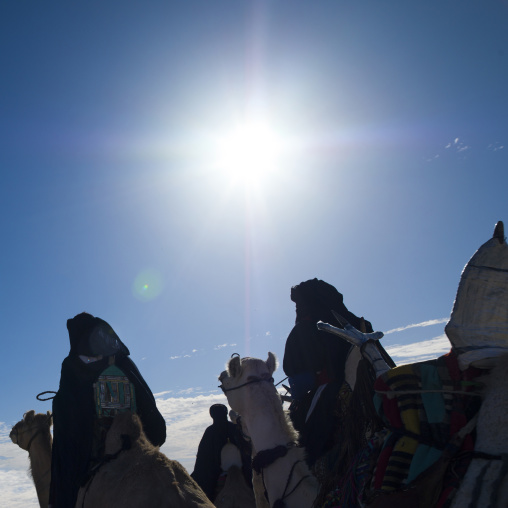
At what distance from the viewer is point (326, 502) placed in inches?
156

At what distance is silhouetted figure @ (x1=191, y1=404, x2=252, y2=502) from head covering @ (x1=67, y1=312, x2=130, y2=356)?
14.1 ft

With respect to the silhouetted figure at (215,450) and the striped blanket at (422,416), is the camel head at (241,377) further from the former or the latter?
the silhouetted figure at (215,450)

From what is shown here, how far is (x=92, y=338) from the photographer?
6418mm

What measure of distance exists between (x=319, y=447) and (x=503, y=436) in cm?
315

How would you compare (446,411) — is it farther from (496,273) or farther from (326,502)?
(326,502)

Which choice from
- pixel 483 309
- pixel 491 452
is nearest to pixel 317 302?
pixel 483 309

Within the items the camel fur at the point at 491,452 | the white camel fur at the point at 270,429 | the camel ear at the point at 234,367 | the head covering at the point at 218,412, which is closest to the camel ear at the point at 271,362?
the white camel fur at the point at 270,429

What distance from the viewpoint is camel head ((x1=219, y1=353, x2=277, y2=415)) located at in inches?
248

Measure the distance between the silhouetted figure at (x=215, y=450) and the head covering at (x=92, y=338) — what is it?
4.30 metres

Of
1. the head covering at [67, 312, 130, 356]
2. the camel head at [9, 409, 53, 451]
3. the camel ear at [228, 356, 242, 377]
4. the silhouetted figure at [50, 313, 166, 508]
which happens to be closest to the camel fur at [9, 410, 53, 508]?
the camel head at [9, 409, 53, 451]

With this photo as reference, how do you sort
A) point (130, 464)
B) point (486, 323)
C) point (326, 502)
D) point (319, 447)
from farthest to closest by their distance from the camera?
1. point (319, 447)
2. point (130, 464)
3. point (326, 502)
4. point (486, 323)

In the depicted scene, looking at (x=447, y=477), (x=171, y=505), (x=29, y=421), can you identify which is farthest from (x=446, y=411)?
(x=29, y=421)

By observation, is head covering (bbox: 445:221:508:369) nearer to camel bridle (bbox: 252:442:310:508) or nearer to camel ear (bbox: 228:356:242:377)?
camel bridle (bbox: 252:442:310:508)

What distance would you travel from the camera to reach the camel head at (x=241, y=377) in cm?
629
